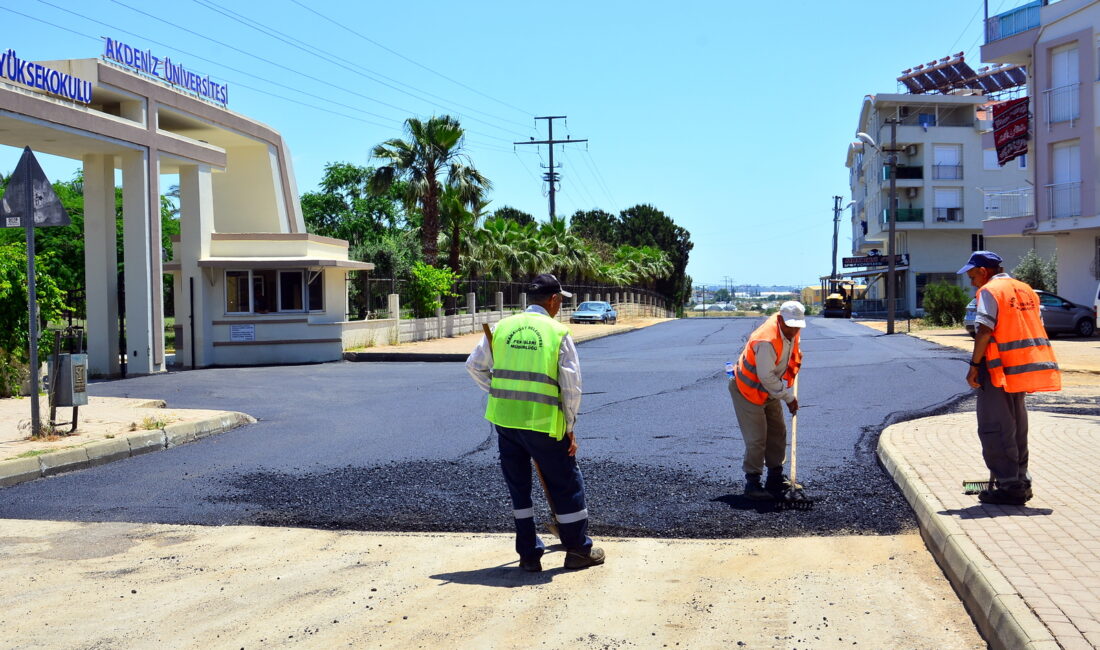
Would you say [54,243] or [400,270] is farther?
[400,270]

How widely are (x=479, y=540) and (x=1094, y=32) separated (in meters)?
31.8

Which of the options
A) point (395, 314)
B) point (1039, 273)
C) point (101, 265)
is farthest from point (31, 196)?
point (1039, 273)

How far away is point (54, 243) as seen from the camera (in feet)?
131

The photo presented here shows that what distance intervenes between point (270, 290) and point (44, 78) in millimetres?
7837

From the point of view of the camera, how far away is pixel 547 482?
575cm

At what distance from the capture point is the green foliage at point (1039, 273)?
3650cm

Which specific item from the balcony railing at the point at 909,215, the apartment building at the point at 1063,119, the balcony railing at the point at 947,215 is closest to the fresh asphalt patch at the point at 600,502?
the apartment building at the point at 1063,119

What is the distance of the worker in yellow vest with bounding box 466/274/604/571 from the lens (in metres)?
5.60

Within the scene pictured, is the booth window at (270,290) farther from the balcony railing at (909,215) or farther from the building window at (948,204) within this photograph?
the building window at (948,204)

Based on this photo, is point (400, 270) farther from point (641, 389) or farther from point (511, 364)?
point (511, 364)

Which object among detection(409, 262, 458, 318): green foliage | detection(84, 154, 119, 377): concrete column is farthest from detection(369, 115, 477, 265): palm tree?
detection(84, 154, 119, 377): concrete column

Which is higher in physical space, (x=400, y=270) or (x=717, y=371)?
(x=400, y=270)

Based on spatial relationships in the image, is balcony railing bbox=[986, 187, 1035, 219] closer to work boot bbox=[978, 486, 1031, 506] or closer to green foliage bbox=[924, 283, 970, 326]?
green foliage bbox=[924, 283, 970, 326]

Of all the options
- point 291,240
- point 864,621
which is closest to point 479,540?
point 864,621
